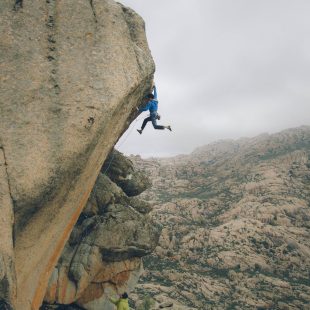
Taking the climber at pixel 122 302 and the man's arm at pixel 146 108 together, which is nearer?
the climber at pixel 122 302

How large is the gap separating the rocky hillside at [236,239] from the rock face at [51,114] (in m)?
20.3

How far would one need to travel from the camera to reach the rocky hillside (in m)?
40.3

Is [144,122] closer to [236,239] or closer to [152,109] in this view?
[152,109]

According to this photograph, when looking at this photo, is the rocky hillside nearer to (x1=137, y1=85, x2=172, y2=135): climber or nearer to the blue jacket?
(x1=137, y1=85, x2=172, y2=135): climber

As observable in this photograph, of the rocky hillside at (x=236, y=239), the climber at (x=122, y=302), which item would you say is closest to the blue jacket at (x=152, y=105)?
the climber at (x=122, y=302)

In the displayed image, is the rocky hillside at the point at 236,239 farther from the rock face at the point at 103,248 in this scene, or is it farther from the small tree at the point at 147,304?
the rock face at the point at 103,248

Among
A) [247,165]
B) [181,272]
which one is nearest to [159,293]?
[181,272]

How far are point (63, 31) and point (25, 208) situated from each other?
801 centimetres

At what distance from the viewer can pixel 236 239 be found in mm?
53562

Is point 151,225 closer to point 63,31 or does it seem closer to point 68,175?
point 68,175

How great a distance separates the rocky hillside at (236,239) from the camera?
1588 inches

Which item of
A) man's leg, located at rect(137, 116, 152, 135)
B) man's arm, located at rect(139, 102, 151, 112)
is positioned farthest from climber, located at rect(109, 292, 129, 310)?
man's arm, located at rect(139, 102, 151, 112)

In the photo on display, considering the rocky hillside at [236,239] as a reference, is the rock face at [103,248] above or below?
below

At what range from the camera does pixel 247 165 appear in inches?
3433
